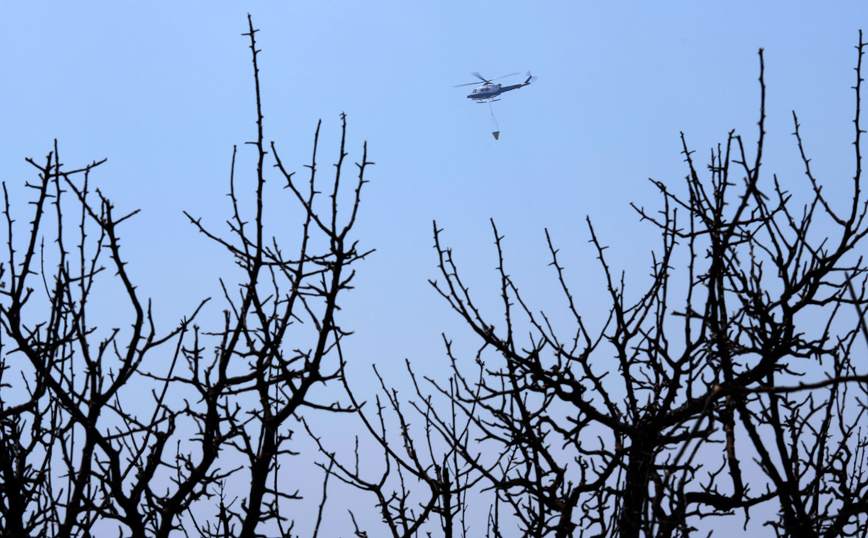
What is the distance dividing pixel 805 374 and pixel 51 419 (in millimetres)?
4704

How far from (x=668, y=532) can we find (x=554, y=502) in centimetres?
118

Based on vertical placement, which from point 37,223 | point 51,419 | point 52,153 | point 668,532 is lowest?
point 668,532

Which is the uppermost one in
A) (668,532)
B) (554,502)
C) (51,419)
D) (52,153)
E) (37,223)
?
(52,153)

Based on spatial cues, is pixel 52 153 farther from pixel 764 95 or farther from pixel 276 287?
pixel 764 95

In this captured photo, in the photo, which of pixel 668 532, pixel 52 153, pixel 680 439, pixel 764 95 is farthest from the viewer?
pixel 680 439

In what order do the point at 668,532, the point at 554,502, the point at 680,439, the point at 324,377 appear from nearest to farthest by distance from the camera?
the point at 324,377, the point at 668,532, the point at 680,439, the point at 554,502

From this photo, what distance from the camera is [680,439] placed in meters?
4.30

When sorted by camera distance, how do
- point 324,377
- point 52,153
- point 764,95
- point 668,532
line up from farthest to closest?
point 52,153
point 668,532
point 324,377
point 764,95

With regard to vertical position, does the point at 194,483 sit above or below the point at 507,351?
below

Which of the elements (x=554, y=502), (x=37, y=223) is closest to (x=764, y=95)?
(x=554, y=502)

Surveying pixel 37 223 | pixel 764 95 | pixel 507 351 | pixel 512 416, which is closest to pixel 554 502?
pixel 512 416

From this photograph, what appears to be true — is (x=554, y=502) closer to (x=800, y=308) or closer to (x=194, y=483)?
(x=800, y=308)

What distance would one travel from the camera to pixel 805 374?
4871 mm

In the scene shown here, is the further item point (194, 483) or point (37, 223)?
point (37, 223)
